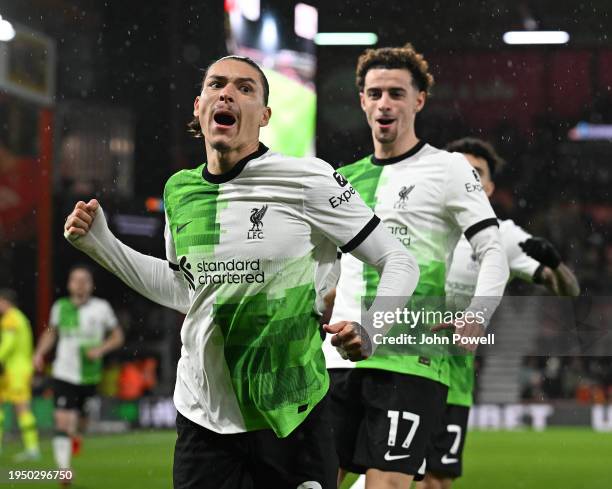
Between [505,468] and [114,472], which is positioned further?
[505,468]

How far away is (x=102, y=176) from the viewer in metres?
12.2

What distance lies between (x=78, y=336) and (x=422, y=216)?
508 centimetres

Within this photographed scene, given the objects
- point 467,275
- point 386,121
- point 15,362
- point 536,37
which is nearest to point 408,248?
point 386,121

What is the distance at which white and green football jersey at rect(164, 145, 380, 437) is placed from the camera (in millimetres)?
3043

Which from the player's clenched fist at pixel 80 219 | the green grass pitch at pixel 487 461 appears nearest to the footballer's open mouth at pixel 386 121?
the player's clenched fist at pixel 80 219

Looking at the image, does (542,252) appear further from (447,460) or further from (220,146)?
(220,146)

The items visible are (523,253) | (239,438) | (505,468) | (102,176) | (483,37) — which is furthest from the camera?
(102,176)

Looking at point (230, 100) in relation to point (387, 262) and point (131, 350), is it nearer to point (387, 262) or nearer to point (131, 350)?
point (387, 262)

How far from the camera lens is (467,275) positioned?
438cm

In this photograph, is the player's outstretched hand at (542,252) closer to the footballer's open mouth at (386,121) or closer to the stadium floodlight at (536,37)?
the footballer's open mouth at (386,121)

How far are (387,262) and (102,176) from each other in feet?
31.3

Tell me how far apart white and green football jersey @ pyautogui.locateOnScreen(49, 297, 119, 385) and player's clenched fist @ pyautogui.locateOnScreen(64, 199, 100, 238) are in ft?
17.5

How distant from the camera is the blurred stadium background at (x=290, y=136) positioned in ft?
15.5

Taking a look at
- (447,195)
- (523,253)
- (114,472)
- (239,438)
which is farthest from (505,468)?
(239,438)
